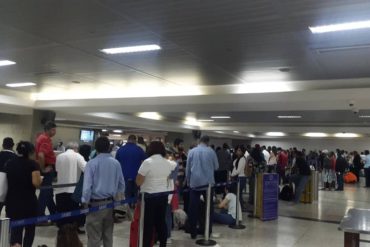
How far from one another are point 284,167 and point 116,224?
8.51 metres

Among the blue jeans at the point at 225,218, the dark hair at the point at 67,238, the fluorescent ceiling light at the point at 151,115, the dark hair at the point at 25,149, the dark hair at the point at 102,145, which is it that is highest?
the fluorescent ceiling light at the point at 151,115

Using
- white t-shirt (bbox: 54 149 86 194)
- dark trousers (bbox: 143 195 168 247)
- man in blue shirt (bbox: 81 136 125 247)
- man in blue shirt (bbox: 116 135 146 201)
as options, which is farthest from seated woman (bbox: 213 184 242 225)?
man in blue shirt (bbox: 81 136 125 247)

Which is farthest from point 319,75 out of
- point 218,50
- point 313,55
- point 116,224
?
point 116,224

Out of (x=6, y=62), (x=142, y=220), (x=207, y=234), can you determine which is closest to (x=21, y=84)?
(x=6, y=62)

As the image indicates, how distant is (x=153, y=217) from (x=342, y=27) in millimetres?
3409

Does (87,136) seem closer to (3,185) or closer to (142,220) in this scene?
(142,220)

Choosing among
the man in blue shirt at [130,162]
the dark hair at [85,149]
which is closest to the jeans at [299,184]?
the man in blue shirt at [130,162]

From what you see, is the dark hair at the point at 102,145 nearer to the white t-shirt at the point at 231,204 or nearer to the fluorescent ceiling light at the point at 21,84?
the white t-shirt at the point at 231,204

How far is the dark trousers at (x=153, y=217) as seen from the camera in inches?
175

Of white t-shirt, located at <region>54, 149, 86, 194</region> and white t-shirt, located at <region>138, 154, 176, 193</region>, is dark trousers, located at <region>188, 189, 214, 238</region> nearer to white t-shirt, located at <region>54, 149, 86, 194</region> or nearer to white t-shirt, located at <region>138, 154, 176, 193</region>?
white t-shirt, located at <region>138, 154, 176, 193</region>

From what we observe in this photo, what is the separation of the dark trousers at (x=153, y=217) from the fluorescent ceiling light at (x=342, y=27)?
9.74 ft

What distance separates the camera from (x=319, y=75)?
7.56 meters

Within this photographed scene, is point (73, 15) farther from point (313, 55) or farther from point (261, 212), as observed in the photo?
point (261, 212)

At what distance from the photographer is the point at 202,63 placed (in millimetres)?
6902
